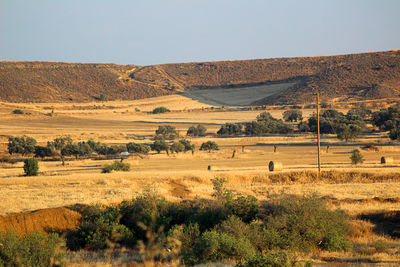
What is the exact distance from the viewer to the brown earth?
1673 cm

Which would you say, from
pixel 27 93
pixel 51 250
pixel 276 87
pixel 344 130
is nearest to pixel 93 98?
pixel 27 93

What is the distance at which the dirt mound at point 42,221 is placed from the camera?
16.7 m

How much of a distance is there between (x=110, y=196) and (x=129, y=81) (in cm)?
13851

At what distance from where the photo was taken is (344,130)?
52.7m

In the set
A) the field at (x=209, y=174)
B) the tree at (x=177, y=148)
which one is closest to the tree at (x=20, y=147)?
the field at (x=209, y=174)

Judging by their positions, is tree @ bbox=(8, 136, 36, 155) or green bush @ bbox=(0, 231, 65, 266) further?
tree @ bbox=(8, 136, 36, 155)

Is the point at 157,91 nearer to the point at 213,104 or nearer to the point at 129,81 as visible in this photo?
the point at 129,81

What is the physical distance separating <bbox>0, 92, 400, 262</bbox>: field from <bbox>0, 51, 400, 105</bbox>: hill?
1922 inches

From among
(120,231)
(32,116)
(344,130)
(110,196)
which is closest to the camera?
(120,231)

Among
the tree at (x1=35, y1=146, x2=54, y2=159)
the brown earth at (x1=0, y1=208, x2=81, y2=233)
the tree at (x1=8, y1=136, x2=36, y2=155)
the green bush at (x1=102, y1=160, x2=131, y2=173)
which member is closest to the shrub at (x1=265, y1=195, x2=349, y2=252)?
the brown earth at (x1=0, y1=208, x2=81, y2=233)

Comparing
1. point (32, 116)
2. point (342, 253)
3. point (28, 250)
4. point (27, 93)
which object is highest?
point (27, 93)

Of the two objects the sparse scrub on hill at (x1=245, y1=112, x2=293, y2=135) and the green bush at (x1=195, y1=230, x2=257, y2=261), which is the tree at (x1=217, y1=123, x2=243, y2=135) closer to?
the sparse scrub on hill at (x1=245, y1=112, x2=293, y2=135)

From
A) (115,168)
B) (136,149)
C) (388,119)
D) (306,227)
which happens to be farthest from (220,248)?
(388,119)

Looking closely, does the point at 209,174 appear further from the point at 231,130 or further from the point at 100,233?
the point at 231,130
